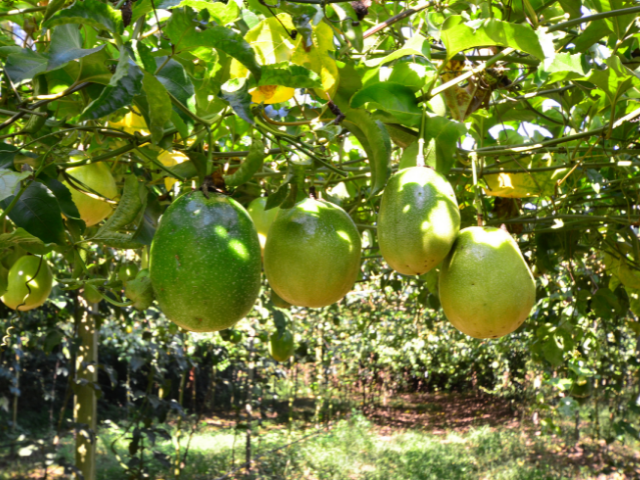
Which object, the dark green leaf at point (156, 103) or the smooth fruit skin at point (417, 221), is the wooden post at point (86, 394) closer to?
the smooth fruit skin at point (417, 221)

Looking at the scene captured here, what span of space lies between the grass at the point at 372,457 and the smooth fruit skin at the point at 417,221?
529 centimetres

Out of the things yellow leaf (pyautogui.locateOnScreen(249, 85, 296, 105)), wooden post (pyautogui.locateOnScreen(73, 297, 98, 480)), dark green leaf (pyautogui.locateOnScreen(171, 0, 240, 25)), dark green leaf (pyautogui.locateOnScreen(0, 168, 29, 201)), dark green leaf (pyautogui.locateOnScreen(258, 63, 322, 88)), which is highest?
dark green leaf (pyautogui.locateOnScreen(171, 0, 240, 25))

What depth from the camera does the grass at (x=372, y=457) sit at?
6043mm

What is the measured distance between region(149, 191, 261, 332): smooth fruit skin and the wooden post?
8.21 ft

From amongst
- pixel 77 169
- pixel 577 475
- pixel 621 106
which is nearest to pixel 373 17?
pixel 621 106

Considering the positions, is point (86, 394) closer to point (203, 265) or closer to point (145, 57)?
point (203, 265)

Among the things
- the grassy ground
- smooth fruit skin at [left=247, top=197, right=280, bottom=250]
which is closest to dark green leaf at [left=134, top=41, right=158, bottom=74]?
smooth fruit skin at [left=247, top=197, right=280, bottom=250]

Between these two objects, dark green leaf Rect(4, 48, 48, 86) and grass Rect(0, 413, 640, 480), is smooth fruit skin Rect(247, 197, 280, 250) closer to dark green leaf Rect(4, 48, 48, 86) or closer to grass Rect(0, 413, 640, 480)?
dark green leaf Rect(4, 48, 48, 86)

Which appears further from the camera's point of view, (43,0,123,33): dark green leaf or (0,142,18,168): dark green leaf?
(0,142,18,168): dark green leaf

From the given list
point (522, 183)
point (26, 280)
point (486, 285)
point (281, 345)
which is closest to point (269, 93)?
point (486, 285)

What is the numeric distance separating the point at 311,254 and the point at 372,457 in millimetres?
6654

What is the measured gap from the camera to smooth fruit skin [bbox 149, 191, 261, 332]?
0.86 metres

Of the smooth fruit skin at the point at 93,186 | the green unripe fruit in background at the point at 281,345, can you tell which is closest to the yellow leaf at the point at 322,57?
the smooth fruit skin at the point at 93,186

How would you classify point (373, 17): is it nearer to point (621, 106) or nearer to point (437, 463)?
point (621, 106)
